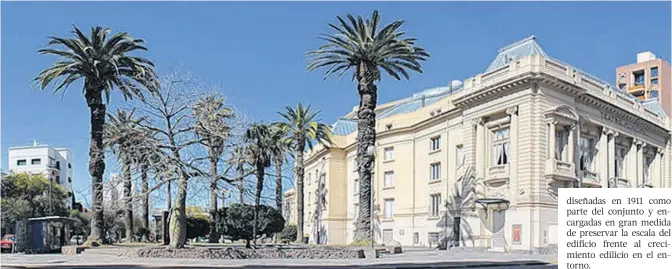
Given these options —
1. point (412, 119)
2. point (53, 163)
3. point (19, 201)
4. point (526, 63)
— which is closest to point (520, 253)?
point (526, 63)

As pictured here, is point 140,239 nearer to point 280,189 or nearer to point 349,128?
point 280,189

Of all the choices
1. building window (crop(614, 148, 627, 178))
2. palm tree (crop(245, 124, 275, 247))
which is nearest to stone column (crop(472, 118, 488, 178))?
building window (crop(614, 148, 627, 178))

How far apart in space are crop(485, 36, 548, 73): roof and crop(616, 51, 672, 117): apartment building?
51.9 metres

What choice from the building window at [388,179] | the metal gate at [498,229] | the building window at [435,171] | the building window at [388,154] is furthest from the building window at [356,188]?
the metal gate at [498,229]

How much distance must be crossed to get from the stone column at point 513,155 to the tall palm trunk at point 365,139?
1120 cm

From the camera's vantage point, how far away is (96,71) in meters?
35.9

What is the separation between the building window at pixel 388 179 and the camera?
205 ft

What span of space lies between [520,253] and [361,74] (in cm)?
1508

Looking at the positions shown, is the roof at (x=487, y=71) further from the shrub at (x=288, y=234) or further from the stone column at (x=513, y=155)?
the shrub at (x=288, y=234)

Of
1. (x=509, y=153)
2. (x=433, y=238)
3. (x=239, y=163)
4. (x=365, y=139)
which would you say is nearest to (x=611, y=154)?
(x=509, y=153)

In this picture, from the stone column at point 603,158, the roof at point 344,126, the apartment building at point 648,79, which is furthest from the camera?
the apartment building at point 648,79

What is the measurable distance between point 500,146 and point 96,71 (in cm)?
2696

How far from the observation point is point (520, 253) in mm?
43500

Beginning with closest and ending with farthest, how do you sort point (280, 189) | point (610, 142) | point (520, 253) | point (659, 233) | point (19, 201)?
point (659, 233)
point (280, 189)
point (520, 253)
point (610, 142)
point (19, 201)
